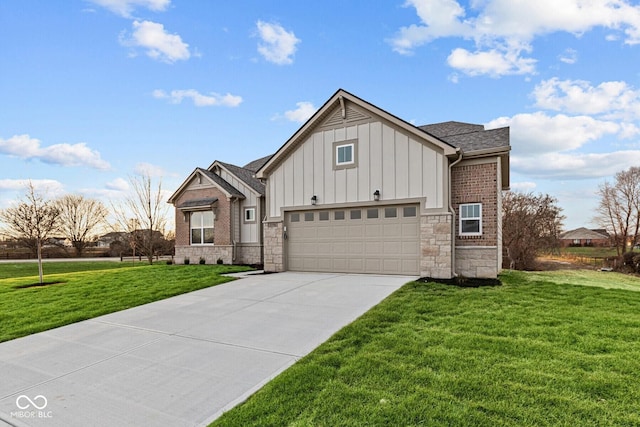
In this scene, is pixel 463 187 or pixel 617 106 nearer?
pixel 463 187

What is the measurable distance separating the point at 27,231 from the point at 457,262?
16.6m

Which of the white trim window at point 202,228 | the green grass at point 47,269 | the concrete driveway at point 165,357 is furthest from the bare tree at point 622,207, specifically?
the green grass at point 47,269

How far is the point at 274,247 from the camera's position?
12.9 metres

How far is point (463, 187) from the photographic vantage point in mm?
10555

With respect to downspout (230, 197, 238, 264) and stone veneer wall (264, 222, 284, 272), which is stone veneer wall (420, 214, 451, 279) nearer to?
stone veneer wall (264, 222, 284, 272)

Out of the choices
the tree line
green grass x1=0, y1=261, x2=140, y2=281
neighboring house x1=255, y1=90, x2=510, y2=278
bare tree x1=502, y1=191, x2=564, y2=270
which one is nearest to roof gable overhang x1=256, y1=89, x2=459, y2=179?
neighboring house x1=255, y1=90, x2=510, y2=278

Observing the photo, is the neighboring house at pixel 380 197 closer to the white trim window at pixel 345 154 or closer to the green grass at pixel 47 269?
the white trim window at pixel 345 154

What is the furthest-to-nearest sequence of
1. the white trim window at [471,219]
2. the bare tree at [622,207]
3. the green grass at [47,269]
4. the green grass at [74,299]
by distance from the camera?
the bare tree at [622,207], the green grass at [47,269], the white trim window at [471,219], the green grass at [74,299]

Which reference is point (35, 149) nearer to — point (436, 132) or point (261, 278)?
point (261, 278)

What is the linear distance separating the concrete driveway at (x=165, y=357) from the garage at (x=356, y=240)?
2.95m

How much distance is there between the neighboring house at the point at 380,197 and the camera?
10125 mm

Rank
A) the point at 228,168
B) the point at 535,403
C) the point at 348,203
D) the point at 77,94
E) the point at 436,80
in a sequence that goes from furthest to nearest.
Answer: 1. the point at 228,168
2. the point at 436,80
3. the point at 77,94
4. the point at 348,203
5. the point at 535,403

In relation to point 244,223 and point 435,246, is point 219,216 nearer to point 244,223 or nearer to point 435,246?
point 244,223


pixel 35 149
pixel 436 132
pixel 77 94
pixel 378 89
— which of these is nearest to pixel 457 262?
pixel 436 132
